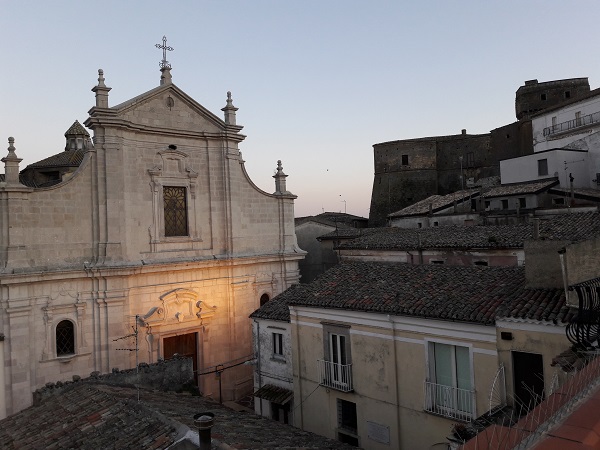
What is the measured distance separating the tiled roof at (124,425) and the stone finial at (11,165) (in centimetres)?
800

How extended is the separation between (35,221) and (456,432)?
13.9 m

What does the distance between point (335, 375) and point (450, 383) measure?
304cm

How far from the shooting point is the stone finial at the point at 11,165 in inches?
599

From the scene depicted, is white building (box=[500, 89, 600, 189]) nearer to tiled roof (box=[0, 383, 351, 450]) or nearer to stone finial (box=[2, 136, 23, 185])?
tiled roof (box=[0, 383, 351, 450])

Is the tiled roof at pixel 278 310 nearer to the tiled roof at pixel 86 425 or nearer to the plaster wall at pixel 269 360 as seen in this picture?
the plaster wall at pixel 269 360

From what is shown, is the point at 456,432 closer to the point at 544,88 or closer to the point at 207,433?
the point at 207,433

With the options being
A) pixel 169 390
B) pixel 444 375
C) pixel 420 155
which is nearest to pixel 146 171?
pixel 169 390

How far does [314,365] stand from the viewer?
12.7 metres

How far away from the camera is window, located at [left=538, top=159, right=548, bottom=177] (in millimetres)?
32125

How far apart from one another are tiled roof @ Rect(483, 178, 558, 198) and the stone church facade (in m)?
14.2

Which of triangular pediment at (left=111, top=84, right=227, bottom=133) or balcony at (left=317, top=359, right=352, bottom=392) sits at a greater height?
triangular pediment at (left=111, top=84, right=227, bottom=133)

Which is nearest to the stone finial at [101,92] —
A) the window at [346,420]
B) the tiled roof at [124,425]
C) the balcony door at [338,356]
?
the tiled roof at [124,425]

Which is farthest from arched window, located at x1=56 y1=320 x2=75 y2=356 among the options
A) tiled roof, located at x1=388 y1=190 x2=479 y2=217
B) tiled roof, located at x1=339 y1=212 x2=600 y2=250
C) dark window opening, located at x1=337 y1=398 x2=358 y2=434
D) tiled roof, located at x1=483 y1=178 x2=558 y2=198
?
tiled roof, located at x1=483 y1=178 x2=558 y2=198

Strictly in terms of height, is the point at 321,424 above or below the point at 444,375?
below
